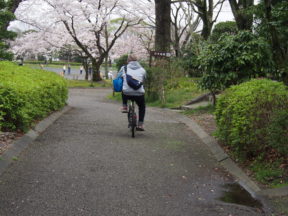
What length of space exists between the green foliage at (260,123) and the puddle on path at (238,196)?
716 mm

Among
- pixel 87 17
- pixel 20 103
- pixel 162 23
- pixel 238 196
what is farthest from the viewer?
pixel 87 17

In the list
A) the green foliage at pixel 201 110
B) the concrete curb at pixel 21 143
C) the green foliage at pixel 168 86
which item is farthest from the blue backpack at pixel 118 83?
the green foliage at pixel 168 86

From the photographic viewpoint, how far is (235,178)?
6004 mm

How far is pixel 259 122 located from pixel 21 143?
4087mm

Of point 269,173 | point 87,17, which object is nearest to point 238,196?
point 269,173

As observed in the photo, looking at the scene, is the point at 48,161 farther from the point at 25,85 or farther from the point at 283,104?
the point at 283,104

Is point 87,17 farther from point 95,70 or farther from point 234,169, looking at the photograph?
point 234,169

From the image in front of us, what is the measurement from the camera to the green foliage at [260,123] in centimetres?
540

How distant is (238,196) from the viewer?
520 centimetres

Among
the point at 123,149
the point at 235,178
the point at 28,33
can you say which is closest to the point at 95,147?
the point at 123,149

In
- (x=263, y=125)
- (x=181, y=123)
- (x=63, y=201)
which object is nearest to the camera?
(x=63, y=201)

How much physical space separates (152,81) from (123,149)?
9637 millimetres

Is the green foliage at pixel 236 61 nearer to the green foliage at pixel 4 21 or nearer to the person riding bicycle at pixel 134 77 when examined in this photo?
the person riding bicycle at pixel 134 77

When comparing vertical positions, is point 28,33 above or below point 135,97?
above
